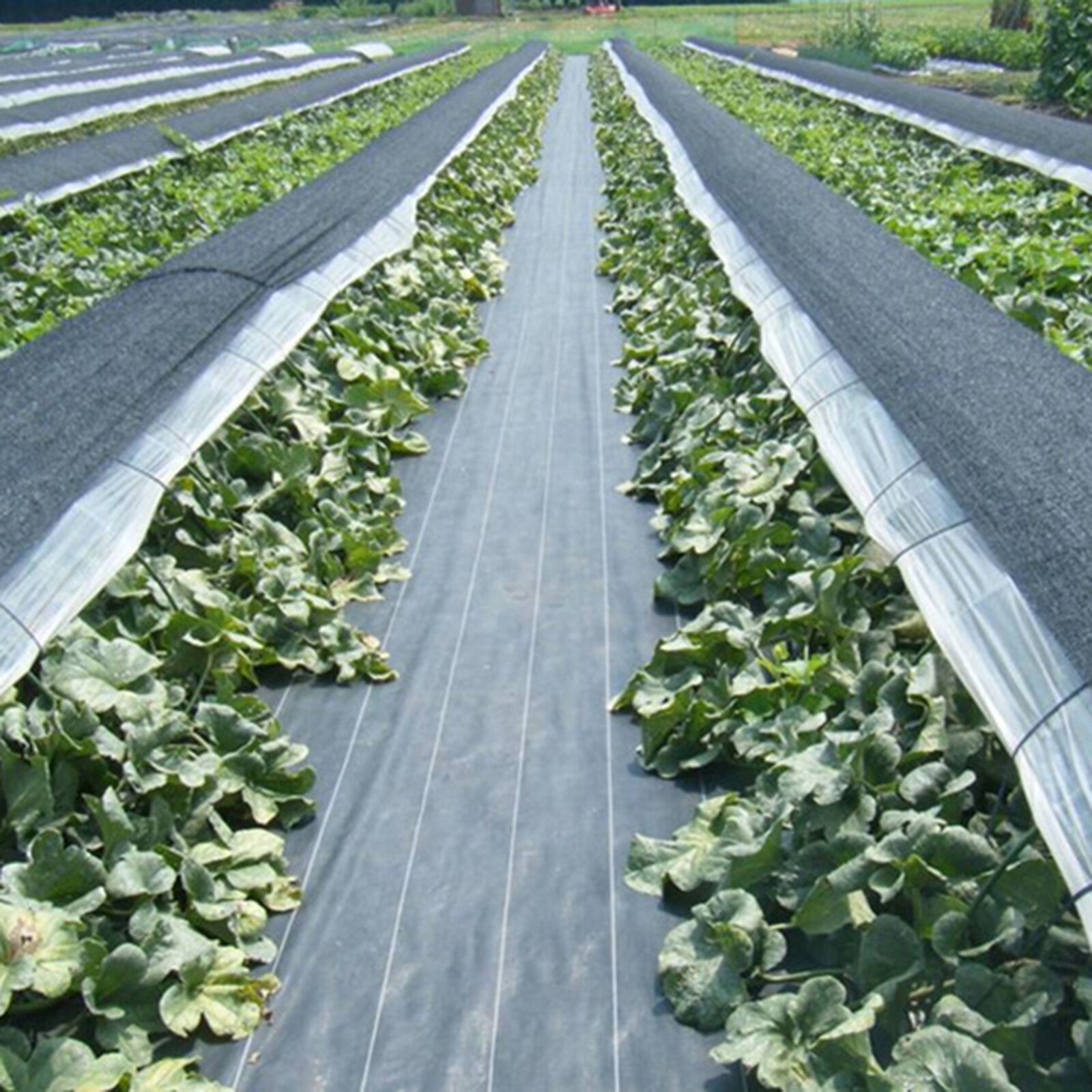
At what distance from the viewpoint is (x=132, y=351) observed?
587cm

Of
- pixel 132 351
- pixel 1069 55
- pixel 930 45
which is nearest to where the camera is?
pixel 132 351

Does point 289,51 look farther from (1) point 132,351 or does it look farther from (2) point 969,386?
(2) point 969,386

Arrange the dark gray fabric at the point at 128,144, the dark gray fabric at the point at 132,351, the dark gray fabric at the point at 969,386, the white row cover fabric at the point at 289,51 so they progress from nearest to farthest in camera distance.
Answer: the dark gray fabric at the point at 969,386 → the dark gray fabric at the point at 132,351 → the dark gray fabric at the point at 128,144 → the white row cover fabric at the point at 289,51

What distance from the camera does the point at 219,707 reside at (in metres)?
4.09

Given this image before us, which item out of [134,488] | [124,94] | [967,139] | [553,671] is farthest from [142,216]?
[124,94]

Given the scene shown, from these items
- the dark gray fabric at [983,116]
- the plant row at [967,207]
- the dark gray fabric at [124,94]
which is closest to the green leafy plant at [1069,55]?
the dark gray fabric at [983,116]

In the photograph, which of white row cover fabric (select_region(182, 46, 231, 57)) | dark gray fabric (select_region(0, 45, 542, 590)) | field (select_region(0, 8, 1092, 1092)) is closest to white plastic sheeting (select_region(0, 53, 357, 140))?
white row cover fabric (select_region(182, 46, 231, 57))

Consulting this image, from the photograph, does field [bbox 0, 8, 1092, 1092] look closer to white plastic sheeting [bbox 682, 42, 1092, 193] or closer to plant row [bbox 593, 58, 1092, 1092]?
plant row [bbox 593, 58, 1092, 1092]

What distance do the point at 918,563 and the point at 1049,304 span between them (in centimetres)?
314

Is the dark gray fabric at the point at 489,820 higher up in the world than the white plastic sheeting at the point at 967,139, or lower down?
lower down

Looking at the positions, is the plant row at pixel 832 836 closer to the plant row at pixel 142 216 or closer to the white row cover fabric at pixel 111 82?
the plant row at pixel 142 216

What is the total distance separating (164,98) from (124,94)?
2.83 feet

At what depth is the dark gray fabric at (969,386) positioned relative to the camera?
11.8 feet

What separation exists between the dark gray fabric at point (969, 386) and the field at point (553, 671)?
22 millimetres
